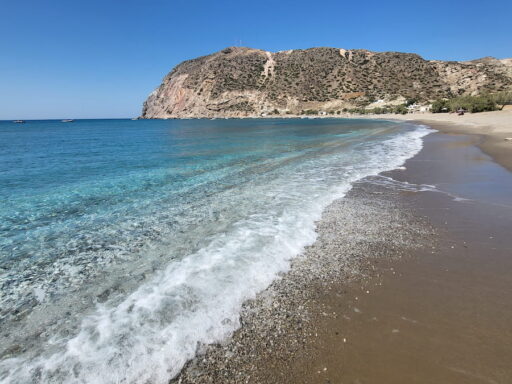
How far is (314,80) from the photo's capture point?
13150 centimetres

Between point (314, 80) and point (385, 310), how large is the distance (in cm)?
14072

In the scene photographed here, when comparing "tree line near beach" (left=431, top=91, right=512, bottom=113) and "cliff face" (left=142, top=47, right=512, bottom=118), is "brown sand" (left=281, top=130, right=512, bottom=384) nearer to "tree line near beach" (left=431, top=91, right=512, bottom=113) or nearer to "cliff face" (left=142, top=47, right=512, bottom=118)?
"tree line near beach" (left=431, top=91, right=512, bottom=113)

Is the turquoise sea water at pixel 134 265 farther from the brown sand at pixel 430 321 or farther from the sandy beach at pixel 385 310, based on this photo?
the brown sand at pixel 430 321

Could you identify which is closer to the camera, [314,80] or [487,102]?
[487,102]

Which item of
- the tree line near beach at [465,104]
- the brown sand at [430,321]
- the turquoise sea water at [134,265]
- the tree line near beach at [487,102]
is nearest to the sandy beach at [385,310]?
the brown sand at [430,321]

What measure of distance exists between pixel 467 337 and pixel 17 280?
7627 millimetres

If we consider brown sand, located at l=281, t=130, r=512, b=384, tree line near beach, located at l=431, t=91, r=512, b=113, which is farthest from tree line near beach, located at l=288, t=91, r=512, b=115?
brown sand, located at l=281, t=130, r=512, b=384

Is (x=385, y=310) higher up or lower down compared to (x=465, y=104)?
lower down

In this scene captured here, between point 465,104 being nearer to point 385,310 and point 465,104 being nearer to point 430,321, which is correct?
point 430,321

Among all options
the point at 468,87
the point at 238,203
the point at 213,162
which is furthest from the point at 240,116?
the point at 238,203

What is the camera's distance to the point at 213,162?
20.0m

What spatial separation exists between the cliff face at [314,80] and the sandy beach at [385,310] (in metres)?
115

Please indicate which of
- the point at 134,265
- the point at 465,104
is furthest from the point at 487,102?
the point at 134,265

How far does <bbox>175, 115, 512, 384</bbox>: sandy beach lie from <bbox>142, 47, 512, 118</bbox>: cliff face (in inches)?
4516
